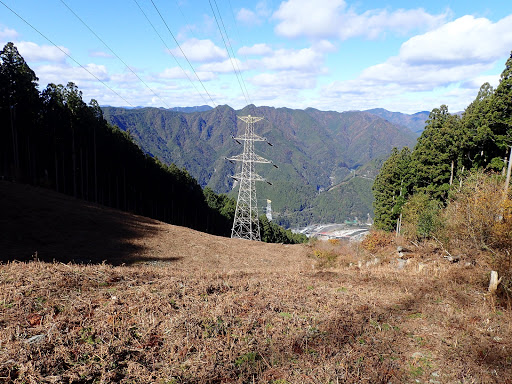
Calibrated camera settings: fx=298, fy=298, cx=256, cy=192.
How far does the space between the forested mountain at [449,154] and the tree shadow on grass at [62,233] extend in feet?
76.2

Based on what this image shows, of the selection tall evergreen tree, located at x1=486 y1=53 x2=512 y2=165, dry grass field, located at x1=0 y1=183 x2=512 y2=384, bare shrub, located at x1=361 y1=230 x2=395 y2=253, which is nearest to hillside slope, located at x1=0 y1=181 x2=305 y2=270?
dry grass field, located at x1=0 y1=183 x2=512 y2=384

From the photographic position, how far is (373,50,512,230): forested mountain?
2498cm

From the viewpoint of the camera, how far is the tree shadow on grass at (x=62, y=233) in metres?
13.2

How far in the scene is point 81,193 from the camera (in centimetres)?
4075

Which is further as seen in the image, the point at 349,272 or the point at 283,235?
the point at 283,235

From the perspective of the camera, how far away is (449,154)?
33.1 meters

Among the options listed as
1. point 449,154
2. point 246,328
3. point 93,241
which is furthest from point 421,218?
point 93,241

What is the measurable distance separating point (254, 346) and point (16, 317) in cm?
438

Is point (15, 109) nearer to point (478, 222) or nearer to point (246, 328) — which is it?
point (246, 328)

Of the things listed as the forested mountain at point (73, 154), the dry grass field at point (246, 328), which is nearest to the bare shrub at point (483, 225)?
the dry grass field at point (246, 328)

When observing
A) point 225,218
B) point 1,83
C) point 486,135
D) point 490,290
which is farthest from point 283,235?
point 490,290

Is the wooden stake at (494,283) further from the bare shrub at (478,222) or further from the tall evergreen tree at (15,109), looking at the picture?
the tall evergreen tree at (15,109)

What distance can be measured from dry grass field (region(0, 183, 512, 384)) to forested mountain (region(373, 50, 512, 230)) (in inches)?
757

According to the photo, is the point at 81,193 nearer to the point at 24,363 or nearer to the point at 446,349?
the point at 24,363
